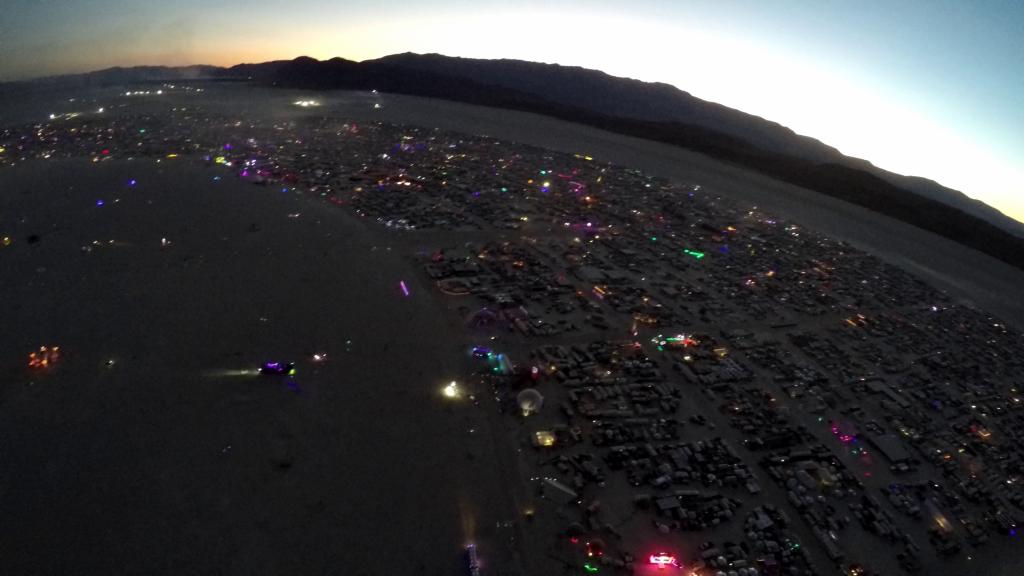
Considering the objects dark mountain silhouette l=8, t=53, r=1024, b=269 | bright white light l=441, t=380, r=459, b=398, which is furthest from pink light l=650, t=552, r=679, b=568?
dark mountain silhouette l=8, t=53, r=1024, b=269

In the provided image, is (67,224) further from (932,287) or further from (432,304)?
(932,287)

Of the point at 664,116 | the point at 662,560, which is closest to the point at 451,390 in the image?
the point at 662,560

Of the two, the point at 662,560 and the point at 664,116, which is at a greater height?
the point at 664,116

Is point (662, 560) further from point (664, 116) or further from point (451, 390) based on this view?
point (664, 116)

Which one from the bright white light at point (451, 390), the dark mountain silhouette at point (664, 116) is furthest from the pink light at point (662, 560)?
the dark mountain silhouette at point (664, 116)

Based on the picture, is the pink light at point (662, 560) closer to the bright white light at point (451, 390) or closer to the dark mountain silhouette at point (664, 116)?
the bright white light at point (451, 390)
